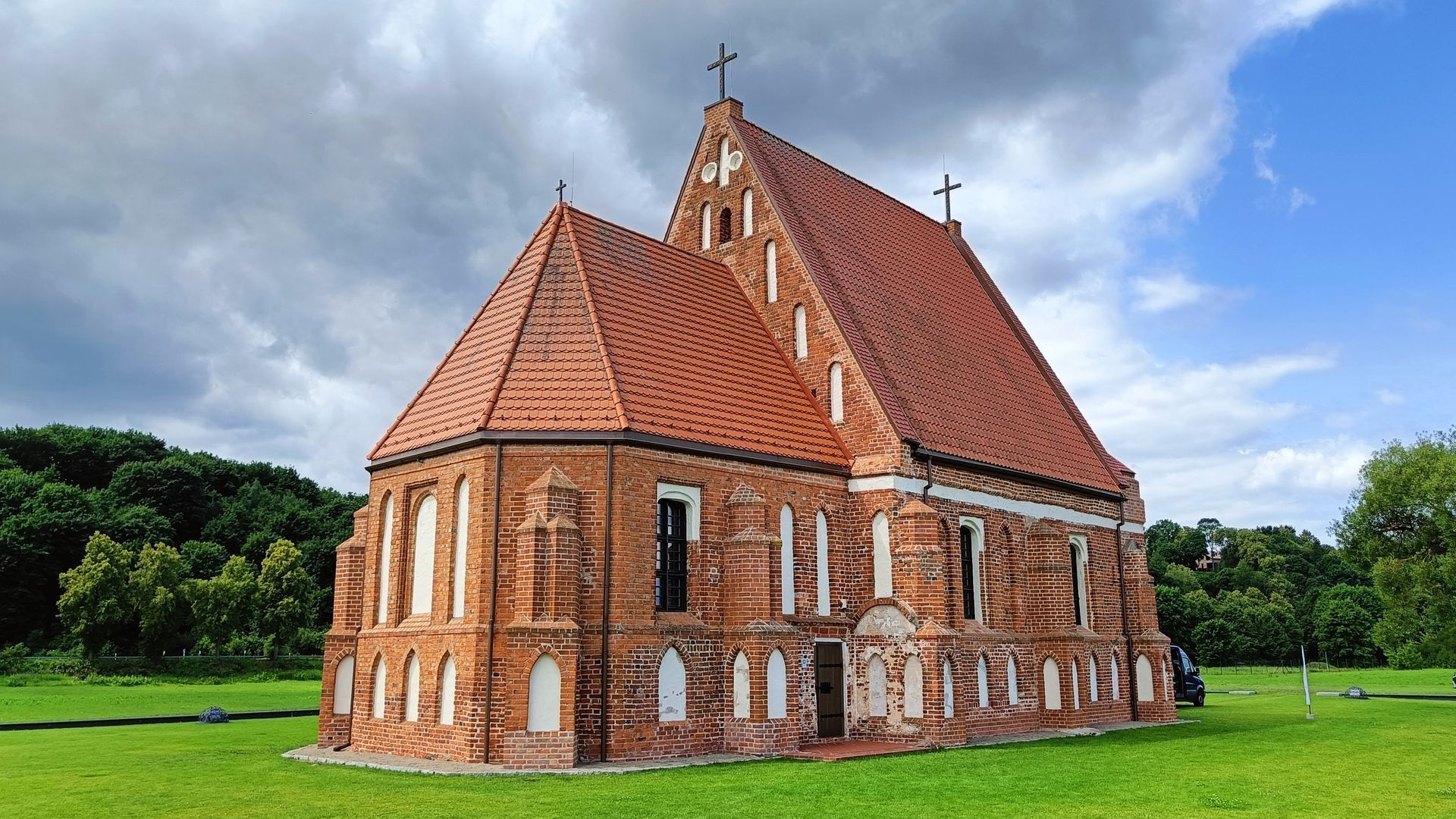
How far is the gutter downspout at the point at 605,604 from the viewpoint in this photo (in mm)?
13836

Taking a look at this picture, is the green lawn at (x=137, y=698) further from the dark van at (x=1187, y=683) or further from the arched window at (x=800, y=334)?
the dark van at (x=1187, y=683)

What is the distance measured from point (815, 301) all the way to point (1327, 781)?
1116cm

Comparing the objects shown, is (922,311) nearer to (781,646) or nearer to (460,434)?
(781,646)

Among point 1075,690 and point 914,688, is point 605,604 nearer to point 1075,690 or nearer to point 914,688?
point 914,688

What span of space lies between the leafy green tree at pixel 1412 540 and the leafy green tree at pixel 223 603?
1657 inches

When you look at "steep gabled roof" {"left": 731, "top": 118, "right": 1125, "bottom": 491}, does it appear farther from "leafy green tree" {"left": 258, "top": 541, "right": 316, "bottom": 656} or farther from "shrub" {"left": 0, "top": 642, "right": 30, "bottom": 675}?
"shrub" {"left": 0, "top": 642, "right": 30, "bottom": 675}

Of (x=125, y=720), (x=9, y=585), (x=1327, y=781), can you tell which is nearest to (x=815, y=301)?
(x=1327, y=781)

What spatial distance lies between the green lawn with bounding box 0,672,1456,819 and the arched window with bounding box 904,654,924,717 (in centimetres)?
104

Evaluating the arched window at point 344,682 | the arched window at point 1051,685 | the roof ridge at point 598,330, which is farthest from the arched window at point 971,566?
the arched window at point 344,682

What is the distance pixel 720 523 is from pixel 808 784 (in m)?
A: 5.12

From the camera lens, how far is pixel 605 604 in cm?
1419

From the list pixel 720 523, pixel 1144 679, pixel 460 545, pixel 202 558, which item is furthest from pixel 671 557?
pixel 202 558

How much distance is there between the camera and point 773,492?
55.2 feet

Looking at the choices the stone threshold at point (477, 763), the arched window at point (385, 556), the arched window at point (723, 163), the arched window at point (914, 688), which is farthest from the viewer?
the arched window at point (723, 163)
